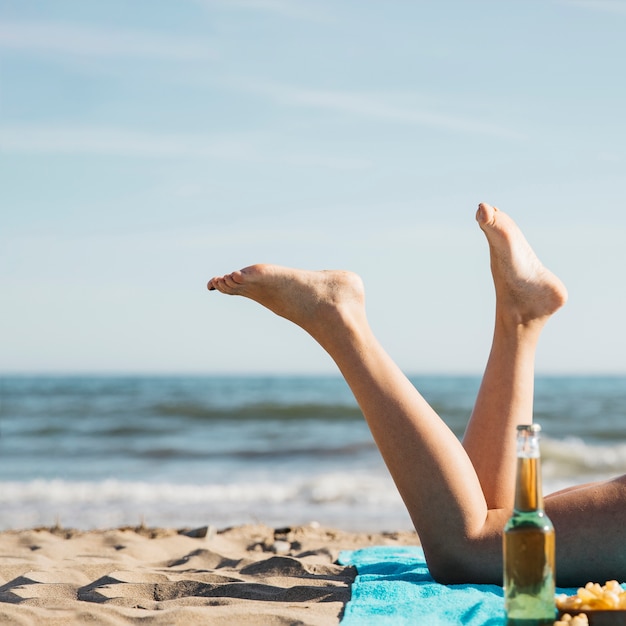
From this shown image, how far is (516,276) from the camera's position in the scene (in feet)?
9.30

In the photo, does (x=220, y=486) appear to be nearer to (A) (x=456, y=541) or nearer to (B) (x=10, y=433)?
(A) (x=456, y=541)

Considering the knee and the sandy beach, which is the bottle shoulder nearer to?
the sandy beach

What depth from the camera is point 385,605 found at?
2.25 metres

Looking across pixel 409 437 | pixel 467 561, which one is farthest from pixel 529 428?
pixel 467 561

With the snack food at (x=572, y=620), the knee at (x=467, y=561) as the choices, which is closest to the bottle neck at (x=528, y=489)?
the snack food at (x=572, y=620)

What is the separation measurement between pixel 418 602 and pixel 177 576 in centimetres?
103

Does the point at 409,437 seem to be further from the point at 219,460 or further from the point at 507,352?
the point at 219,460

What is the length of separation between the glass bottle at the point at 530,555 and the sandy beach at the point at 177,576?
0.61 m

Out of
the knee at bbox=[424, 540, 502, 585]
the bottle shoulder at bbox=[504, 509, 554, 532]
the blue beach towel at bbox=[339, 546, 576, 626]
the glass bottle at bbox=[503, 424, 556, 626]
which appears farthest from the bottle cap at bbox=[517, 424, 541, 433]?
the knee at bbox=[424, 540, 502, 585]

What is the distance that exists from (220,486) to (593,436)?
778cm

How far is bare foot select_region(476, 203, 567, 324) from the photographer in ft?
9.17

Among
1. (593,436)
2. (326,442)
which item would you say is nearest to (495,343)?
(326,442)

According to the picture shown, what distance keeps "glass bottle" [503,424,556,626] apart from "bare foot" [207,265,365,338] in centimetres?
94

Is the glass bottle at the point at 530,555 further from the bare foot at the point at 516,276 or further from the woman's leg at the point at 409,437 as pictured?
the bare foot at the point at 516,276
